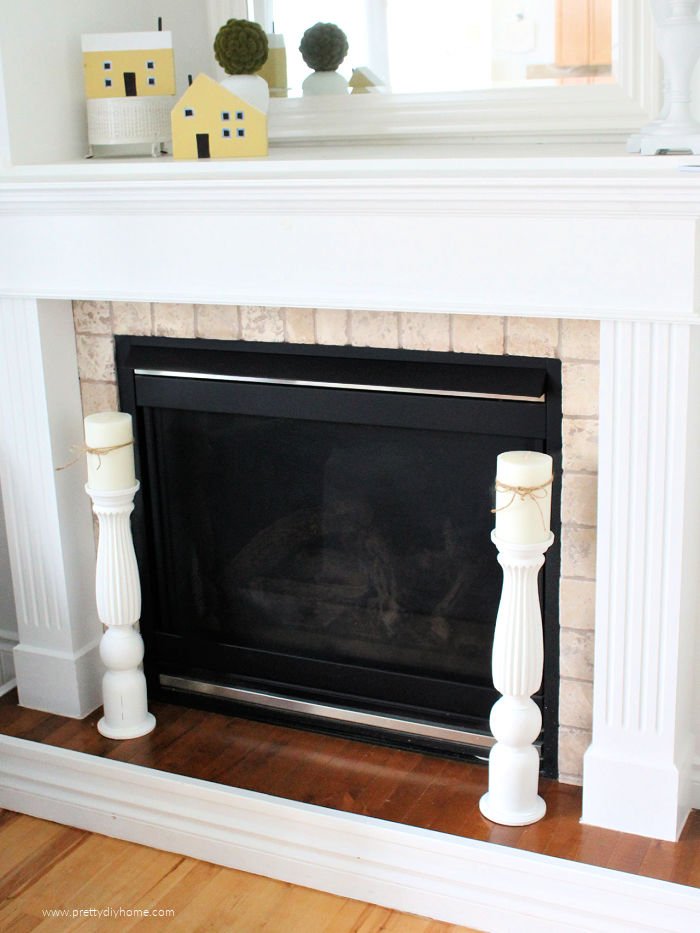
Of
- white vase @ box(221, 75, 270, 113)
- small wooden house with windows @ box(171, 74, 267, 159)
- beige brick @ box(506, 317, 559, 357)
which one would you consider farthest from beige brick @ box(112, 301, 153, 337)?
beige brick @ box(506, 317, 559, 357)

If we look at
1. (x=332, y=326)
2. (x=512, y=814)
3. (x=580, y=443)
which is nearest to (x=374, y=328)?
(x=332, y=326)

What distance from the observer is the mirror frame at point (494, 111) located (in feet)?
6.50

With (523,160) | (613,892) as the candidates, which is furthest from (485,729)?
(523,160)

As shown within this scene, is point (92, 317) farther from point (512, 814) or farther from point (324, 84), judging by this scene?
point (512, 814)

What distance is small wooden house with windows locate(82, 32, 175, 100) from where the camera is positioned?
216 cm

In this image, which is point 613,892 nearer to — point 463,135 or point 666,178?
point 666,178

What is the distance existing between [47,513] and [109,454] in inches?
9.7

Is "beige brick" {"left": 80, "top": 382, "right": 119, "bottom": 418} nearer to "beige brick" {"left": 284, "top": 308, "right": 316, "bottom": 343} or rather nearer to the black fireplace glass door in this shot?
the black fireplace glass door

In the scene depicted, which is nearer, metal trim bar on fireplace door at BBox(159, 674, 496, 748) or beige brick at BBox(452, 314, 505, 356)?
beige brick at BBox(452, 314, 505, 356)

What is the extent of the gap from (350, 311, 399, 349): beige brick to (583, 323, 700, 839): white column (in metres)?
0.39

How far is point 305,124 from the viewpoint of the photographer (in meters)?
2.27

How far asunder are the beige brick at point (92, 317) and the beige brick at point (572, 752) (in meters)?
1.16

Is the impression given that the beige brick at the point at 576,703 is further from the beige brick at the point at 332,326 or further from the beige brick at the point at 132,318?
the beige brick at the point at 132,318

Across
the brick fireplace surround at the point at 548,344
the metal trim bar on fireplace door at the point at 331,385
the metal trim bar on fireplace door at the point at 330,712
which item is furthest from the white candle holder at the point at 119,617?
the brick fireplace surround at the point at 548,344
